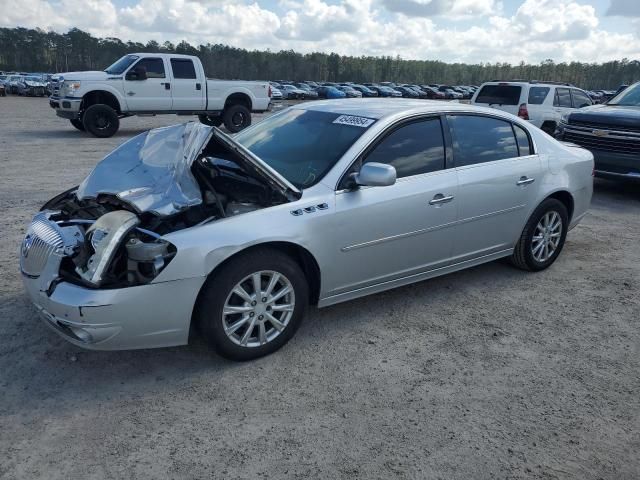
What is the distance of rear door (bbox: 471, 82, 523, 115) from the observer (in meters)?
12.9

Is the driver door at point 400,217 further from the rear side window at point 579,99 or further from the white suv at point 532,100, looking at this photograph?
the rear side window at point 579,99

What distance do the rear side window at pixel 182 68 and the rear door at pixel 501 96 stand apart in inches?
308

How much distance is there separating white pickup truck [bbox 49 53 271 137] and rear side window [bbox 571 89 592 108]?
9.53m

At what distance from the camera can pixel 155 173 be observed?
3.61 m

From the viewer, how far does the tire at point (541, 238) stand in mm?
4852

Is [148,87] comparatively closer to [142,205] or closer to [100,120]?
[100,120]

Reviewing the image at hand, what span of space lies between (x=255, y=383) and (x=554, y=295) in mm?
2827

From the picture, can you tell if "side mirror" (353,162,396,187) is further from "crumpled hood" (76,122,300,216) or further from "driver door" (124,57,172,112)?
"driver door" (124,57,172,112)

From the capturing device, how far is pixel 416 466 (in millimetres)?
2543

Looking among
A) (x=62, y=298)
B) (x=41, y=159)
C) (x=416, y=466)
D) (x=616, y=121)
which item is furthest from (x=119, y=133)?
(x=416, y=466)

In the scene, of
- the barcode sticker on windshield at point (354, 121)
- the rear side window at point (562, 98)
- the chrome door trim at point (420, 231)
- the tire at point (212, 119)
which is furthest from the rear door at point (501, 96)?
the barcode sticker on windshield at point (354, 121)

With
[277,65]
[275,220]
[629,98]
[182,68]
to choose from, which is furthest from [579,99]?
[277,65]

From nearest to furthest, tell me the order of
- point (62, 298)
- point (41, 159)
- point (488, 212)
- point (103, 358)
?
1. point (62, 298)
2. point (103, 358)
3. point (488, 212)
4. point (41, 159)

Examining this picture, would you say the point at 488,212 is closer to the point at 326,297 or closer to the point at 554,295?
the point at 554,295
